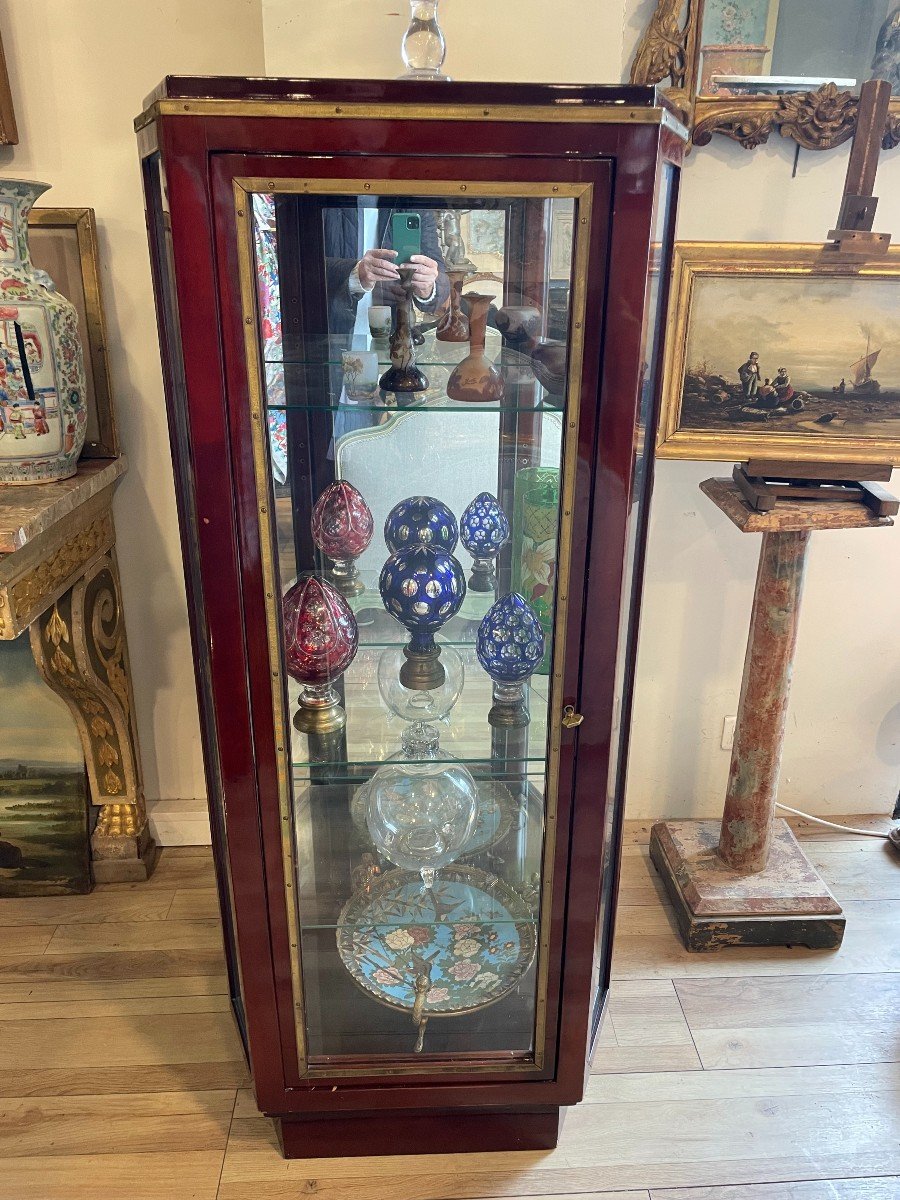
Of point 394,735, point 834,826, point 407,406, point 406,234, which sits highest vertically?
point 406,234

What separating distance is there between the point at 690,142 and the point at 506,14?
17.7 inches

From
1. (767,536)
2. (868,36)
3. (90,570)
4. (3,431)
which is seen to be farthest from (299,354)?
(868,36)

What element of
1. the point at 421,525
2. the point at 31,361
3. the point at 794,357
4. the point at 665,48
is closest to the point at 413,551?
the point at 421,525

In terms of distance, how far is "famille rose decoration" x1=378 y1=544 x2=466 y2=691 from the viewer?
1.32 meters

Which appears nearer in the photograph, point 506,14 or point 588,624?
point 588,624

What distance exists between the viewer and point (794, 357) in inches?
67.1

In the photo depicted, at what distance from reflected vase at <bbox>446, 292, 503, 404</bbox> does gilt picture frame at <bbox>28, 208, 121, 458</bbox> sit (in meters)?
0.94

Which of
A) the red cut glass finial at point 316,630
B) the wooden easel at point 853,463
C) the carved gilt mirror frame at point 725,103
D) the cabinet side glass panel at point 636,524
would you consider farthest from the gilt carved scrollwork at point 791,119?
the red cut glass finial at point 316,630

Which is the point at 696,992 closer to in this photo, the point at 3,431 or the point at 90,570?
the point at 90,570

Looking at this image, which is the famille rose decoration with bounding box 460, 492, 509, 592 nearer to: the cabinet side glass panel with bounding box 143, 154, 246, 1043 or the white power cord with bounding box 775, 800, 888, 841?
the cabinet side glass panel with bounding box 143, 154, 246, 1043

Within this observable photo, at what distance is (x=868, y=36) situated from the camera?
167 centimetres

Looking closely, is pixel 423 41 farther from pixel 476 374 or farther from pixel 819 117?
pixel 819 117

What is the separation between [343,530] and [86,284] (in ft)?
2.93

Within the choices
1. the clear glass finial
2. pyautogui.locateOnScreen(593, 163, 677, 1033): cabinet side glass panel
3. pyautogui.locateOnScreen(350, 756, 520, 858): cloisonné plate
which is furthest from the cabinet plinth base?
the clear glass finial
